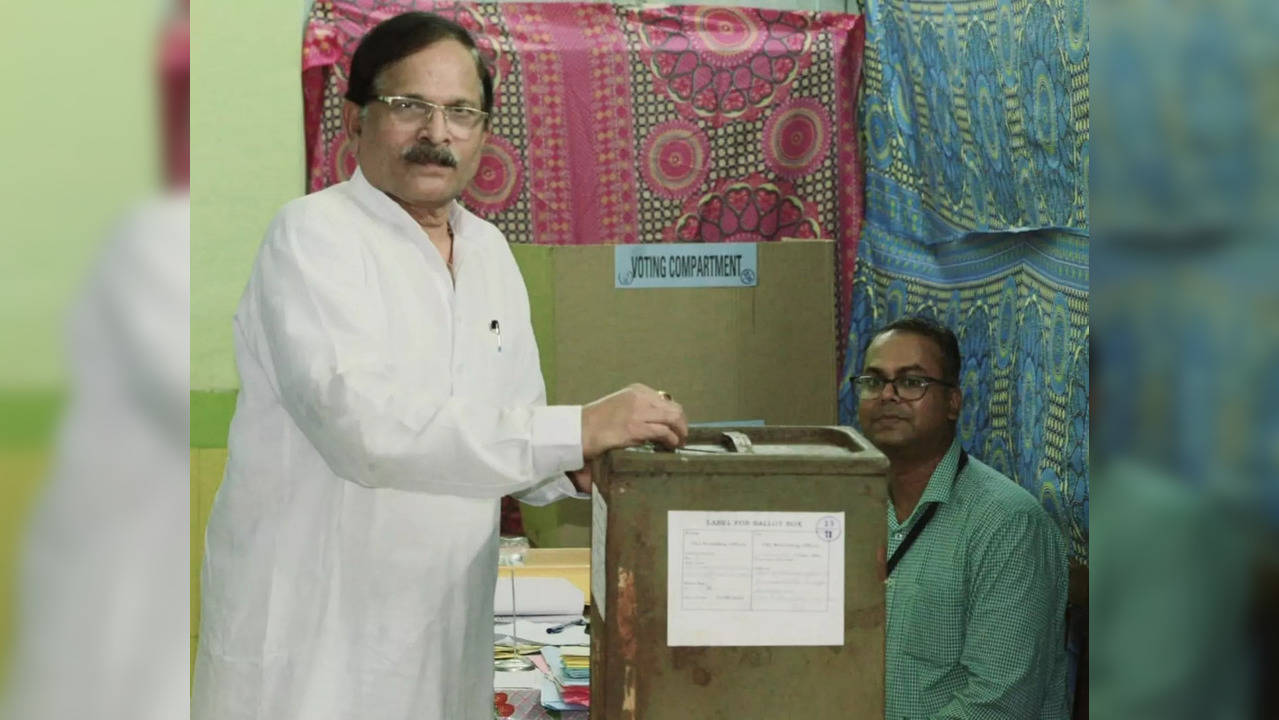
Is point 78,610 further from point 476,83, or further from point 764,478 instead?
point 476,83

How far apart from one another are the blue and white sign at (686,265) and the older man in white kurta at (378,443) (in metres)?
1.70

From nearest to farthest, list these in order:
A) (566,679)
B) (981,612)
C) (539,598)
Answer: (566,679)
(981,612)
(539,598)

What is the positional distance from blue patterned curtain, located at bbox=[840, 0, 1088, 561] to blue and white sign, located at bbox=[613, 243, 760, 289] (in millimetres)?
373

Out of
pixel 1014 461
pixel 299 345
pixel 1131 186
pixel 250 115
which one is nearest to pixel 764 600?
pixel 299 345

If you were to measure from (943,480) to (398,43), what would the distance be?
1.47 meters

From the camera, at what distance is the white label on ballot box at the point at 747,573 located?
123cm

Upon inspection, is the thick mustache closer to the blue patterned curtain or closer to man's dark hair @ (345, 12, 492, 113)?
man's dark hair @ (345, 12, 492, 113)

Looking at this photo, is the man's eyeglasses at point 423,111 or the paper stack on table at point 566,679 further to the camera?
the paper stack on table at point 566,679

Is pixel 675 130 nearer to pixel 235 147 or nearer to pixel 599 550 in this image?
pixel 235 147

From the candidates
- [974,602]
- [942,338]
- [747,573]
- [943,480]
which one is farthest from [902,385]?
[747,573]

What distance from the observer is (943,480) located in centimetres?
275

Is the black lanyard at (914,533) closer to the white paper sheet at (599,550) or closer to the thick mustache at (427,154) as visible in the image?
the thick mustache at (427,154)

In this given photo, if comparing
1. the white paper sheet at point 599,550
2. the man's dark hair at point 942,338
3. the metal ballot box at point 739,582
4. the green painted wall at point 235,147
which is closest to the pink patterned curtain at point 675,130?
the green painted wall at point 235,147

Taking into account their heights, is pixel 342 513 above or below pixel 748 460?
below
